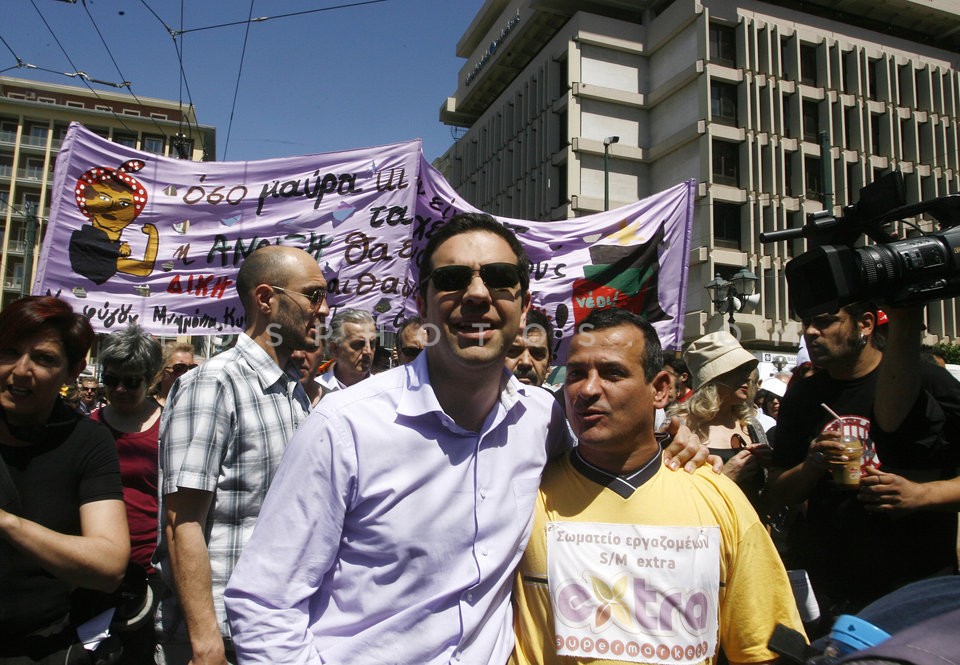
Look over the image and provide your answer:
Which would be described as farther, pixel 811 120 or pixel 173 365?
pixel 811 120

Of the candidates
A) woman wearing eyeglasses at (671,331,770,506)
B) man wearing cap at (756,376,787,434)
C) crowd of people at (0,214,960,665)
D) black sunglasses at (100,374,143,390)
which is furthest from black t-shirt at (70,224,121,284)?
man wearing cap at (756,376,787,434)

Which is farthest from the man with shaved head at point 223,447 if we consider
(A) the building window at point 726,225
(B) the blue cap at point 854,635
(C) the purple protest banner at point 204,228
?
(A) the building window at point 726,225

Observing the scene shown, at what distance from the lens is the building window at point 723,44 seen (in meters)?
33.8

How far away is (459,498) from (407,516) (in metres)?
0.14

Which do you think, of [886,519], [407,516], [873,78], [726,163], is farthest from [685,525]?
[873,78]

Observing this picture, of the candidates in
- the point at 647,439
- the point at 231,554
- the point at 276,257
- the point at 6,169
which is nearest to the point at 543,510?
the point at 647,439

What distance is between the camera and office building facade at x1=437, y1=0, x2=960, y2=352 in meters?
32.5

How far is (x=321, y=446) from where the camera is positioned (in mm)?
1695

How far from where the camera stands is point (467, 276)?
1.91 m

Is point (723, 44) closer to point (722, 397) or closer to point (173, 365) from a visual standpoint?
point (722, 397)

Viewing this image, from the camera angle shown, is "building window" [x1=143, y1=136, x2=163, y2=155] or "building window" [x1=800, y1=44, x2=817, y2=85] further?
"building window" [x1=143, y1=136, x2=163, y2=155]

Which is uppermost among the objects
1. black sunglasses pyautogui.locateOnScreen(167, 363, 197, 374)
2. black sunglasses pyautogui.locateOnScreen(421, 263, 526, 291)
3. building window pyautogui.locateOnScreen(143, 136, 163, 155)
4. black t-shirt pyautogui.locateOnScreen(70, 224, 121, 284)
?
building window pyautogui.locateOnScreen(143, 136, 163, 155)

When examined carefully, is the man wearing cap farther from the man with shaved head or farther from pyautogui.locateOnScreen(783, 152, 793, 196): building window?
pyautogui.locateOnScreen(783, 152, 793, 196): building window

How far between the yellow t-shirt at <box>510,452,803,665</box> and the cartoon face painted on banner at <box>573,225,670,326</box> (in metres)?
3.86
